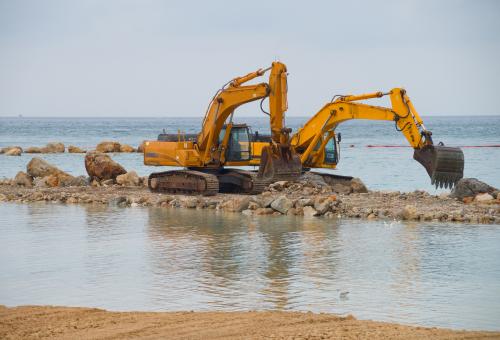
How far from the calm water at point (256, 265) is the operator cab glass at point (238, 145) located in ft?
17.0

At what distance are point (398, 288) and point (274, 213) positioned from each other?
930cm

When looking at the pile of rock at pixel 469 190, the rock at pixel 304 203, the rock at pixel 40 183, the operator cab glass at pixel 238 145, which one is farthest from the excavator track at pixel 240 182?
the rock at pixel 40 183

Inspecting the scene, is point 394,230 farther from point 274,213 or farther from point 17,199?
point 17,199

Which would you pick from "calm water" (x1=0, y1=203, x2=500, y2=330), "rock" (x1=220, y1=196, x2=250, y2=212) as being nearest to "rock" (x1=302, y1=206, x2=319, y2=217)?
"calm water" (x1=0, y1=203, x2=500, y2=330)

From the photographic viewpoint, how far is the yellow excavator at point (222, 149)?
927 inches

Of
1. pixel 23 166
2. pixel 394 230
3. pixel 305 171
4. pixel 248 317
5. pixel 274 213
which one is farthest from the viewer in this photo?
pixel 23 166

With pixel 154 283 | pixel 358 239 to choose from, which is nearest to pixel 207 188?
pixel 358 239

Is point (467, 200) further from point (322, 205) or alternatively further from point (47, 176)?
point (47, 176)

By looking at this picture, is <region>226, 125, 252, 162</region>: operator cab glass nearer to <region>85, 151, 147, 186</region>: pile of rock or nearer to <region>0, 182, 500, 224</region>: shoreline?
<region>0, 182, 500, 224</region>: shoreline

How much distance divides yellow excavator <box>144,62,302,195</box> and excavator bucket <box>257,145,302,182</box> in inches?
1.2

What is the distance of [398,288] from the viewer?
1209cm

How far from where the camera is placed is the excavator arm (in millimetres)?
23422

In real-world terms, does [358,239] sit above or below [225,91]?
below

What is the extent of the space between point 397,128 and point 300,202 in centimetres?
422
